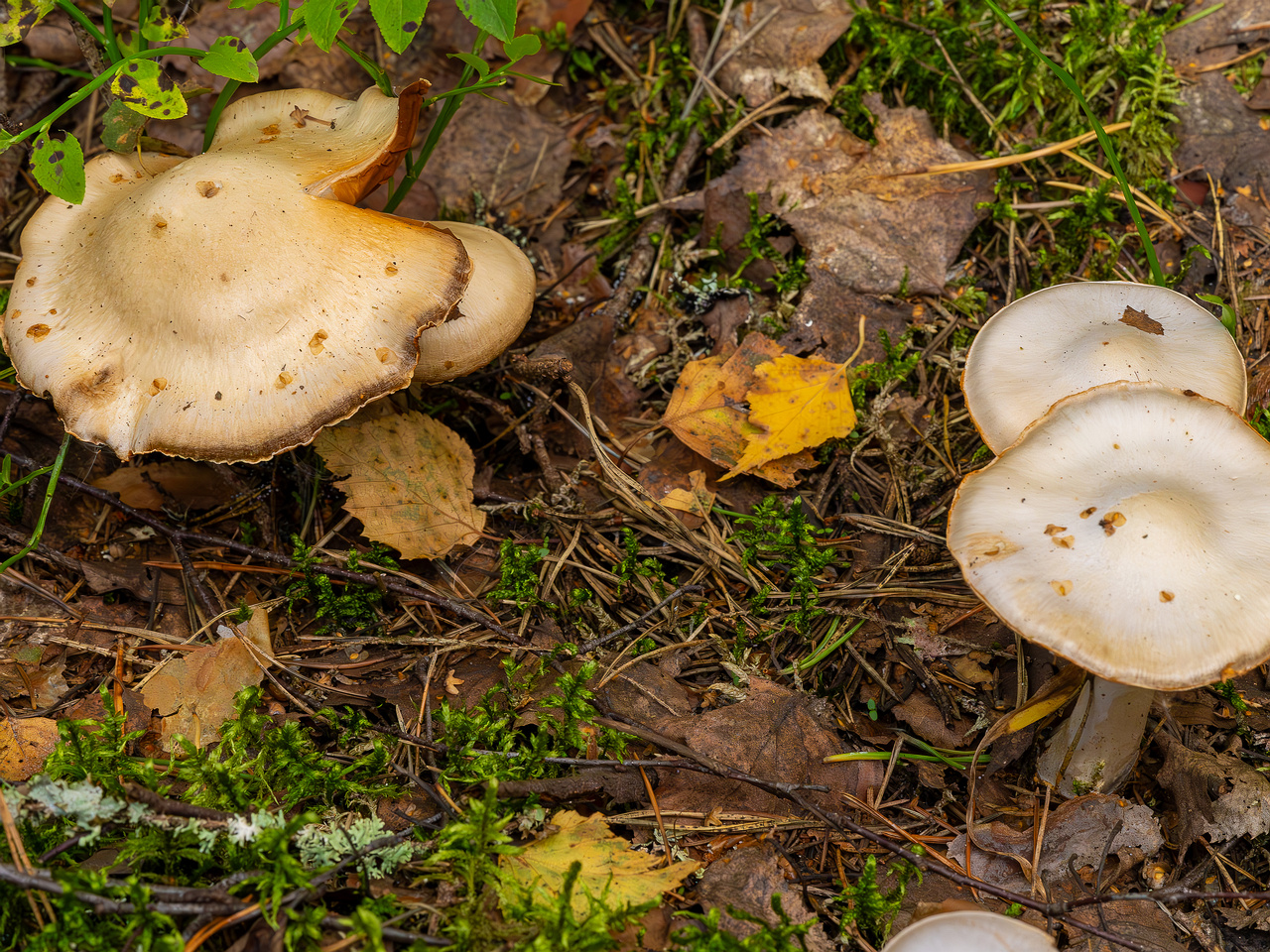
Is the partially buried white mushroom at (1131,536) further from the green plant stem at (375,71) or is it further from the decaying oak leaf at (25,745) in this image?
the decaying oak leaf at (25,745)

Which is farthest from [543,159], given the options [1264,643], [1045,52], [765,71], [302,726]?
[1264,643]

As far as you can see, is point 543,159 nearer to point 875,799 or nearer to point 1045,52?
point 1045,52

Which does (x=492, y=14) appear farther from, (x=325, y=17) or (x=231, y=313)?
(x=231, y=313)

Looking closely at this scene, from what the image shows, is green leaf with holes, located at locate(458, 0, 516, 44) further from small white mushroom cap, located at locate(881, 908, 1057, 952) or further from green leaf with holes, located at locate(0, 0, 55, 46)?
small white mushroom cap, located at locate(881, 908, 1057, 952)

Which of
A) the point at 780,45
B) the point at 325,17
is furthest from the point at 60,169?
the point at 780,45

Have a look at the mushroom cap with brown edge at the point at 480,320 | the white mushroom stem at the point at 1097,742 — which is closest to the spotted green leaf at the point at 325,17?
the mushroom cap with brown edge at the point at 480,320
